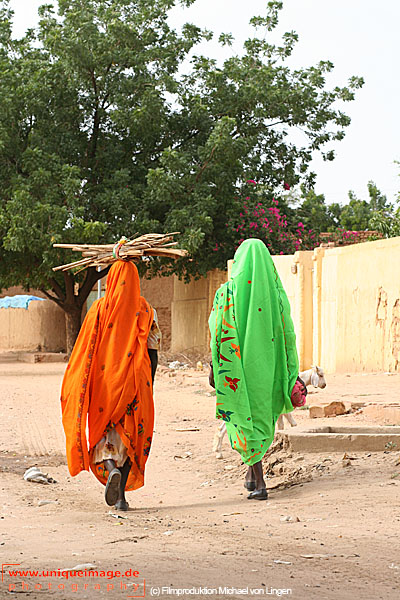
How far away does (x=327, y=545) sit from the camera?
4.09m

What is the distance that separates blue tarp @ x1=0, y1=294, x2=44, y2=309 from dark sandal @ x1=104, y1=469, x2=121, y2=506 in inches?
926

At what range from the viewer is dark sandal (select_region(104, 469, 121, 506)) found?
4.96 metres

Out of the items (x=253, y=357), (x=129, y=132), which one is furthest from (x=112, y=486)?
(x=129, y=132)

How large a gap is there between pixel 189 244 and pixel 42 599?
15804 mm

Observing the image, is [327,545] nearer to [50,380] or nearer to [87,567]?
[87,567]

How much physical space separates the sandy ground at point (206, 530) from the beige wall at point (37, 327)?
754 inches

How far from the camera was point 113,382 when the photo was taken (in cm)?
526

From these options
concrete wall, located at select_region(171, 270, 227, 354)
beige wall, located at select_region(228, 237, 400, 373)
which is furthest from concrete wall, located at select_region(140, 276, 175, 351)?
beige wall, located at select_region(228, 237, 400, 373)

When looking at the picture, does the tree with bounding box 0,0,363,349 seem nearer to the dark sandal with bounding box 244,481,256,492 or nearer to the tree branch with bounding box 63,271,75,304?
the tree branch with bounding box 63,271,75,304

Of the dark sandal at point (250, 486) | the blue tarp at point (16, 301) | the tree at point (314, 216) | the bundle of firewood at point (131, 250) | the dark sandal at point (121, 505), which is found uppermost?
the tree at point (314, 216)

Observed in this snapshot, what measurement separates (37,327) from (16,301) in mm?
1581

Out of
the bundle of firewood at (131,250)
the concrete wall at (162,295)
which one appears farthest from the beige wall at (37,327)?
the bundle of firewood at (131,250)

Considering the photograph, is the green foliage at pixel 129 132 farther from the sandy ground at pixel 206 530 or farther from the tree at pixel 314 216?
the sandy ground at pixel 206 530

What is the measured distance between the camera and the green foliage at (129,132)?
62.5ft
